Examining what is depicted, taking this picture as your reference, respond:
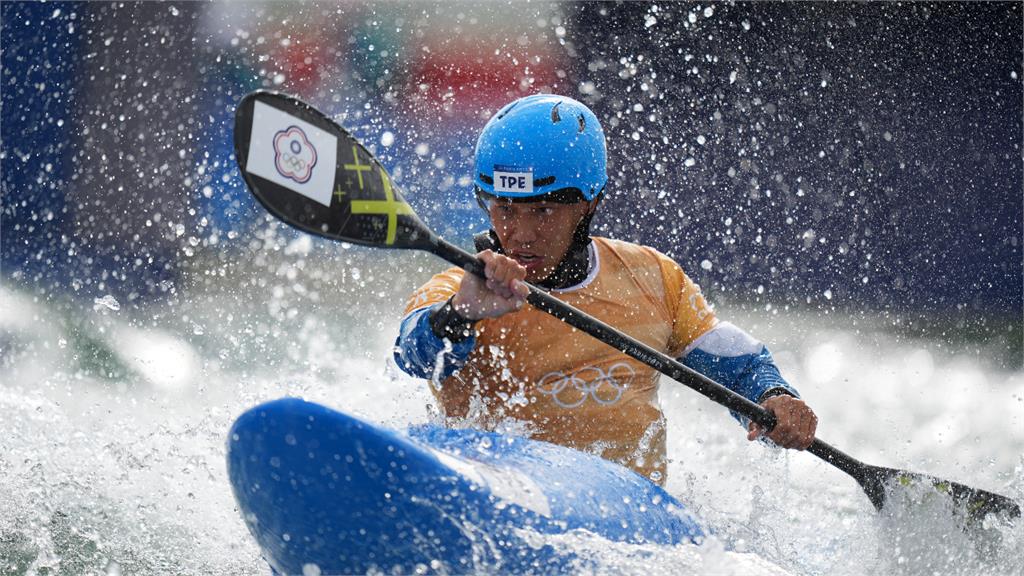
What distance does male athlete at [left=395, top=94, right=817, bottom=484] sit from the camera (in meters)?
2.52

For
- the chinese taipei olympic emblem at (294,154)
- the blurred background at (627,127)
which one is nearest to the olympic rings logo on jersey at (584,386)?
the chinese taipei olympic emblem at (294,154)

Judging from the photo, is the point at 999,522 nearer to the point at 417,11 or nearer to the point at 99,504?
the point at 99,504

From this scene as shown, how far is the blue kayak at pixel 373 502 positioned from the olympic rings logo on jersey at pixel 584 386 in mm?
533

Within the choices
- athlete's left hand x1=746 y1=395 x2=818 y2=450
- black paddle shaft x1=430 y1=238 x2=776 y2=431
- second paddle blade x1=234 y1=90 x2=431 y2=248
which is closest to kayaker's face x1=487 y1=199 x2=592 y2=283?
black paddle shaft x1=430 y1=238 x2=776 y2=431

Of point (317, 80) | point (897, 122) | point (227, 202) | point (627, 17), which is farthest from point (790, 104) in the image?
point (227, 202)

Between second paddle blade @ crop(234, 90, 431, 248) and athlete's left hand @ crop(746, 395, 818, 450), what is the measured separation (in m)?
0.92

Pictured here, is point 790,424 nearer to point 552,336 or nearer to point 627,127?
point 552,336

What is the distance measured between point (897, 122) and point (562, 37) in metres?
1.96

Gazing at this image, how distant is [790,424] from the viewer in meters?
2.59

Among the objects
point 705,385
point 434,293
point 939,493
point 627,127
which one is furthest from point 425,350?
point 627,127

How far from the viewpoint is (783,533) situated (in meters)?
3.48

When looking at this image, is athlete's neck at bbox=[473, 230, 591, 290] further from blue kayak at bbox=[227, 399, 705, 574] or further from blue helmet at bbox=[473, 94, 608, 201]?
blue kayak at bbox=[227, 399, 705, 574]

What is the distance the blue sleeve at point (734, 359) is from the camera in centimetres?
278

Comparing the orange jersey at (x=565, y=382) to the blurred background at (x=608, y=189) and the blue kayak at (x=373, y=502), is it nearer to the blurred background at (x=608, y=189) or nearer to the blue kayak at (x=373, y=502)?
the blue kayak at (x=373, y=502)
